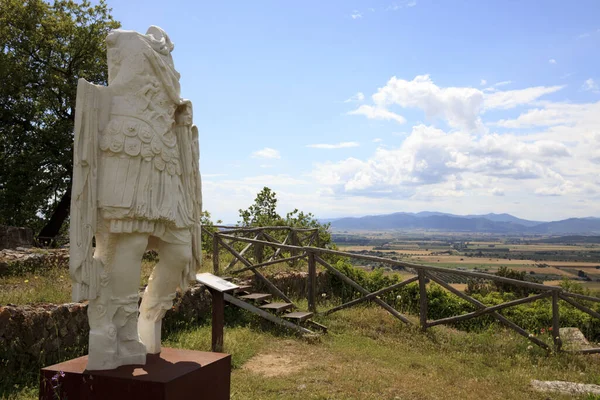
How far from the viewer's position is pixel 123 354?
13.1 feet

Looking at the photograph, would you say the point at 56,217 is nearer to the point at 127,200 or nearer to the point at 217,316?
the point at 217,316

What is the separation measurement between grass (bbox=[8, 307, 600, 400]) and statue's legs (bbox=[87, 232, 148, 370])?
5.70ft

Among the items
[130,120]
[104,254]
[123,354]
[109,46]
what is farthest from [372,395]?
[109,46]

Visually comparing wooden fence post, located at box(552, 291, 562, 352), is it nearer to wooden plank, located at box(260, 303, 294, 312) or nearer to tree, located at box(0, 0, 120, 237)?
wooden plank, located at box(260, 303, 294, 312)

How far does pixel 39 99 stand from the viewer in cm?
1576

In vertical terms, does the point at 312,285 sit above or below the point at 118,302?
below

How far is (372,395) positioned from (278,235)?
9.13 meters

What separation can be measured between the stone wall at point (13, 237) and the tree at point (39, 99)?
12.6 ft

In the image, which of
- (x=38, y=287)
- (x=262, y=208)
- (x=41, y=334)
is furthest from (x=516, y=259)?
(x=41, y=334)

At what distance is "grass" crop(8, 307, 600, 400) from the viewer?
562 centimetres

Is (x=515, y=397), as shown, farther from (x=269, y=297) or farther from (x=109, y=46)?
(x=109, y=46)

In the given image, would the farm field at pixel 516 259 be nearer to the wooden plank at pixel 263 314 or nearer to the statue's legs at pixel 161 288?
the wooden plank at pixel 263 314

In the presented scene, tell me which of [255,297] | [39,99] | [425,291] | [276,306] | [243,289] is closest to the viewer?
[276,306]

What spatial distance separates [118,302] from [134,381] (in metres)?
0.71
